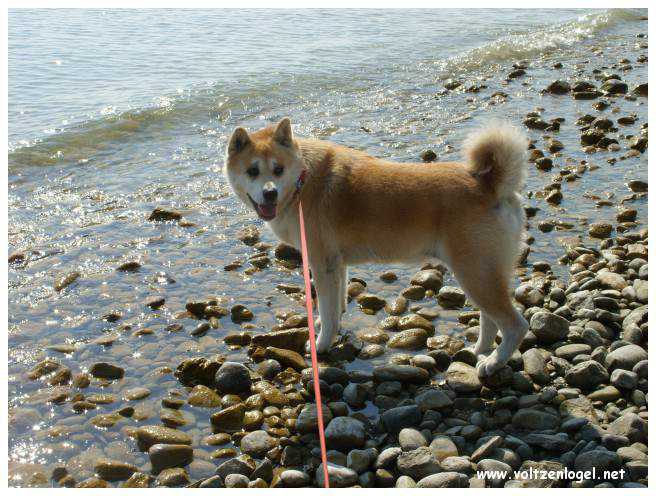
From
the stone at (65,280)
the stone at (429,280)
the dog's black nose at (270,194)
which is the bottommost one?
the stone at (429,280)

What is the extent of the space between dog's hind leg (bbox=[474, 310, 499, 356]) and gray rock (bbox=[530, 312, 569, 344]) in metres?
0.40

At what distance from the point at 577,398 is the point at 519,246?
1186 mm

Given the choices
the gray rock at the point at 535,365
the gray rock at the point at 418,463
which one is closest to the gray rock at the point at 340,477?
the gray rock at the point at 418,463

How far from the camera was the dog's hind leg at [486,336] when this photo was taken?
5027 millimetres

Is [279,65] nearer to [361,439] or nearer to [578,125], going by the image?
[578,125]

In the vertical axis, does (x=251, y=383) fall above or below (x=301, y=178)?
below

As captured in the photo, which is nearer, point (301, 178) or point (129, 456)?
point (129, 456)

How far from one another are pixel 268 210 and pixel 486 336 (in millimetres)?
2068

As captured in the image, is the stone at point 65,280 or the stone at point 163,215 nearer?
the stone at point 65,280

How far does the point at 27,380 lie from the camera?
4.90m

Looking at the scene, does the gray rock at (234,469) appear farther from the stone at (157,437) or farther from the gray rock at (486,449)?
the gray rock at (486,449)

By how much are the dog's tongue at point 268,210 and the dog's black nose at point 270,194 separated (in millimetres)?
83
